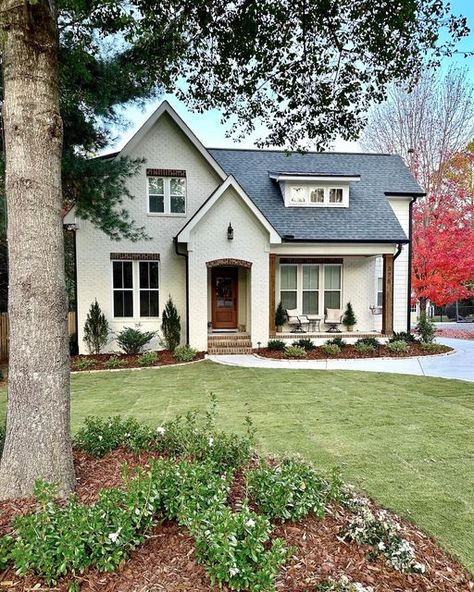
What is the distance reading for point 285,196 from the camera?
1620 cm

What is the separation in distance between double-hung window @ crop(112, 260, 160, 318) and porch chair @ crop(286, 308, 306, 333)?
5.09 metres

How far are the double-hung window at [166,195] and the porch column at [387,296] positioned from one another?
7762 millimetres

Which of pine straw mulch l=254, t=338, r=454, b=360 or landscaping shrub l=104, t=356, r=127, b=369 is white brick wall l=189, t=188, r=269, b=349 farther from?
landscaping shrub l=104, t=356, r=127, b=369

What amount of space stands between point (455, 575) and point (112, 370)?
1004cm

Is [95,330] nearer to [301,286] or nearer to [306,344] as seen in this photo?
[306,344]

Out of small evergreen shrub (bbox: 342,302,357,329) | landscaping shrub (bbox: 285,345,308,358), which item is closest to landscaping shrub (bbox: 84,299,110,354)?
landscaping shrub (bbox: 285,345,308,358)

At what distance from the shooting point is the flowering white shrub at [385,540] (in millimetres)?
2670

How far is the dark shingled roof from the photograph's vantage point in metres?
15.2

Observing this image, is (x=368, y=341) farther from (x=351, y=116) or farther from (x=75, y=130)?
(x=75, y=130)

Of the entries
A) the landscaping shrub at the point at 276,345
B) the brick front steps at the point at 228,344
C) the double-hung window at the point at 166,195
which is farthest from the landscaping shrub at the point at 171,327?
the double-hung window at the point at 166,195

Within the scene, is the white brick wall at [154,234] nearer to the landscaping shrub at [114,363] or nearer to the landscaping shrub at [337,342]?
the landscaping shrub at [114,363]

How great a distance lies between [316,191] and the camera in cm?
1644

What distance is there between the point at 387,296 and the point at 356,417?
9360 millimetres

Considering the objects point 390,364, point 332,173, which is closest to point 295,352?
point 390,364
